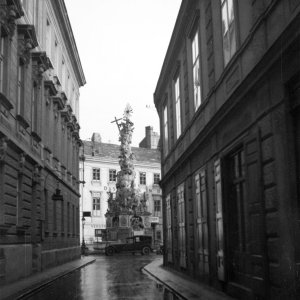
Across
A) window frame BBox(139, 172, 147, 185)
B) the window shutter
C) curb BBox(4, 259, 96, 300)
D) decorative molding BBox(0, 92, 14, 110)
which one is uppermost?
window frame BBox(139, 172, 147, 185)

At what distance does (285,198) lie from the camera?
8211 millimetres

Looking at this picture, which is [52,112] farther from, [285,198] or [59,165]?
[285,198]

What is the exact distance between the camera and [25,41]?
766 inches

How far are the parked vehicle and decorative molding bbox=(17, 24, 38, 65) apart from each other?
26.3m

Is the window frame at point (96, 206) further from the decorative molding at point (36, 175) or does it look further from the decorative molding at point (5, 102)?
the decorative molding at point (5, 102)

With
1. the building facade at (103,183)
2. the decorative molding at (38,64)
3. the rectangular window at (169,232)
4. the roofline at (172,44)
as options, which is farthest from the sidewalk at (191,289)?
the building facade at (103,183)

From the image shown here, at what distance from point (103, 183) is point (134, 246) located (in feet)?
Answer: 77.4

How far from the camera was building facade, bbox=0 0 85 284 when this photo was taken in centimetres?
1666

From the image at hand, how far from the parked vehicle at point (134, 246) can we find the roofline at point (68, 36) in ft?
42.5

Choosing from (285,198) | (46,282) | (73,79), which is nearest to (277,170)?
(285,198)

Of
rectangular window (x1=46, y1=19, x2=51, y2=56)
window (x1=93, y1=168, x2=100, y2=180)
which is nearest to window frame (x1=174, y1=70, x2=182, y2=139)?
rectangular window (x1=46, y1=19, x2=51, y2=56)

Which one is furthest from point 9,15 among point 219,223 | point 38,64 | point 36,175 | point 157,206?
point 157,206

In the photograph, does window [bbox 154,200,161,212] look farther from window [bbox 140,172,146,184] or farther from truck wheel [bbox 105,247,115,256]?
truck wheel [bbox 105,247,115,256]

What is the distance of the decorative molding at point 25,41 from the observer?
18828mm
